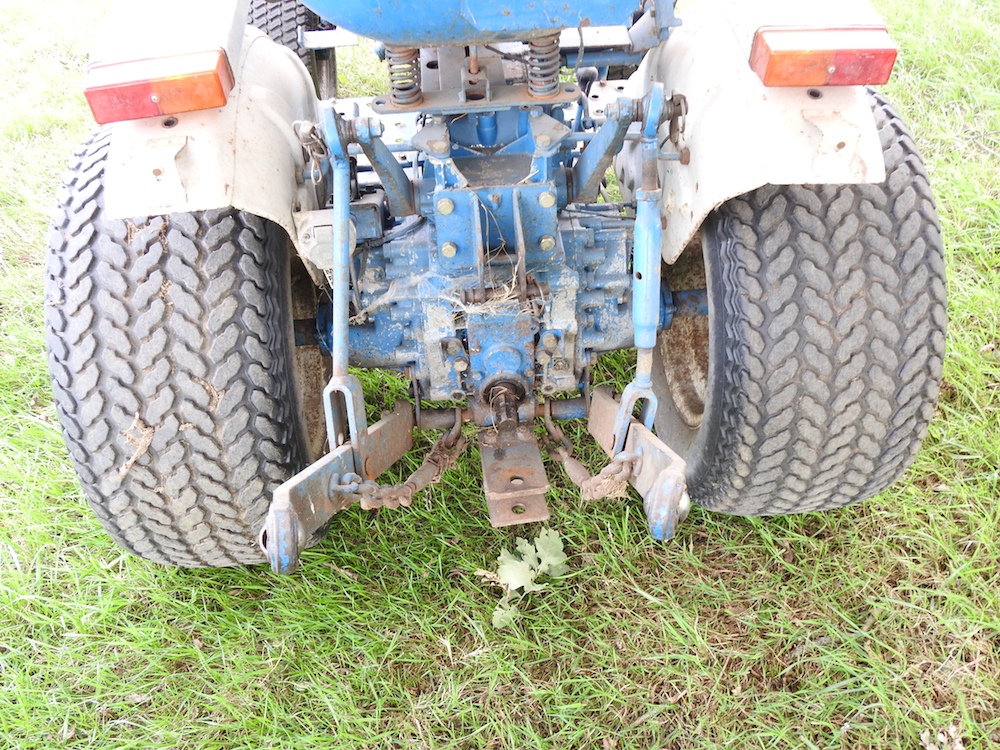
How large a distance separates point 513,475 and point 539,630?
49 centimetres

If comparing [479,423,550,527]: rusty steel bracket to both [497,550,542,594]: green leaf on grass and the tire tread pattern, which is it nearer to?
[497,550,542,594]: green leaf on grass

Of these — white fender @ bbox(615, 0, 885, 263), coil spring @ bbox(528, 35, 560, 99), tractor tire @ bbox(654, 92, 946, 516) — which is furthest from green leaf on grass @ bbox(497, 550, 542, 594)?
coil spring @ bbox(528, 35, 560, 99)

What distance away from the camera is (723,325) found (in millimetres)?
1914

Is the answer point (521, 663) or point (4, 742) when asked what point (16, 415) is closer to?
point (4, 742)

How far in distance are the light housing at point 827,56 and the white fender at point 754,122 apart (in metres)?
0.05

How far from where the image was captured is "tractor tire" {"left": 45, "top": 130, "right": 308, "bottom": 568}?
1.86 meters

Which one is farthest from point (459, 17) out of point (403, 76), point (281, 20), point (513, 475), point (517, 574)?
point (281, 20)

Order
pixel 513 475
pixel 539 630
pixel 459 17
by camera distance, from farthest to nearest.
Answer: pixel 539 630, pixel 513 475, pixel 459 17

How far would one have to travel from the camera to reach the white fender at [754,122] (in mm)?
1625

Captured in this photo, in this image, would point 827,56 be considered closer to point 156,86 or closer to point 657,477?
point 657,477

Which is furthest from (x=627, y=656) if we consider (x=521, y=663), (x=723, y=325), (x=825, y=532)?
(x=723, y=325)

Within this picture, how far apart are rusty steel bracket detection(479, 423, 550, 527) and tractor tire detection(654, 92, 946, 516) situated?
1.58 ft

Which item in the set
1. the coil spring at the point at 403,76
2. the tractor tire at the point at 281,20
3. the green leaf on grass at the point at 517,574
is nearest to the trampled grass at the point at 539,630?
the green leaf on grass at the point at 517,574

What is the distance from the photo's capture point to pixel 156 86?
154 cm
